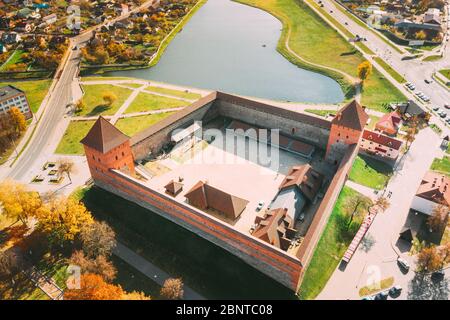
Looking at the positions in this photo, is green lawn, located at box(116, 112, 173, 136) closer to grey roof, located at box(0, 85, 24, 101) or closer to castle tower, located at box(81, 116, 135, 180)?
castle tower, located at box(81, 116, 135, 180)

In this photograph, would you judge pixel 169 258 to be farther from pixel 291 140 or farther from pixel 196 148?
pixel 291 140

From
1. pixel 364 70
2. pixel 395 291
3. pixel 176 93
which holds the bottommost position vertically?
pixel 176 93

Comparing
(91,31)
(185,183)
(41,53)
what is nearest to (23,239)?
(185,183)

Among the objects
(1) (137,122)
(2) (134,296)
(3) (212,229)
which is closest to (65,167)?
(1) (137,122)

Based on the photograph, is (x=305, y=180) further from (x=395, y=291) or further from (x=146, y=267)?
(x=146, y=267)

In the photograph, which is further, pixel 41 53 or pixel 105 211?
pixel 41 53

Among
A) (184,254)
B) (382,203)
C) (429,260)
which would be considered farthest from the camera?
→ (382,203)
